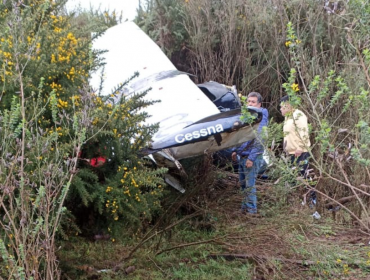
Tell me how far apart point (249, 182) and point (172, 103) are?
146cm

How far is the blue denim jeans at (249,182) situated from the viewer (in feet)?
19.8

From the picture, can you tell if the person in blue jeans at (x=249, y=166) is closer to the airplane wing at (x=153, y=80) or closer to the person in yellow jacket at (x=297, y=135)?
the person in yellow jacket at (x=297, y=135)

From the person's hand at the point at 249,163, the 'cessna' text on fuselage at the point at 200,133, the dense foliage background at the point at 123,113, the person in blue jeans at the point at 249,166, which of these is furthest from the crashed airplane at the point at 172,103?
the person's hand at the point at 249,163

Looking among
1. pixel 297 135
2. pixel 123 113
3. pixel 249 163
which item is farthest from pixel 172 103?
pixel 297 135

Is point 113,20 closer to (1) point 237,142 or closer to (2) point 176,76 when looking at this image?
(2) point 176,76

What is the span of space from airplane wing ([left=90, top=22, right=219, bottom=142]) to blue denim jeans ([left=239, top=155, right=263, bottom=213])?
833 mm

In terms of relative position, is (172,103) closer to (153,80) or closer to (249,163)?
(153,80)

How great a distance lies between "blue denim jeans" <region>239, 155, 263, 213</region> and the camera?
603 centimetres

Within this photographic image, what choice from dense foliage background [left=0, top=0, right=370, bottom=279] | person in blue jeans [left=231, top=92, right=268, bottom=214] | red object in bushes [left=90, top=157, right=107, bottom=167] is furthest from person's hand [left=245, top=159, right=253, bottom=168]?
red object in bushes [left=90, top=157, right=107, bottom=167]

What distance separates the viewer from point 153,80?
7438 millimetres

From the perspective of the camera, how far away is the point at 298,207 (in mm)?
5902

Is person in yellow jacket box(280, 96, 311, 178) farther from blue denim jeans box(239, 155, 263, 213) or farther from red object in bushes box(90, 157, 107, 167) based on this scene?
red object in bushes box(90, 157, 107, 167)

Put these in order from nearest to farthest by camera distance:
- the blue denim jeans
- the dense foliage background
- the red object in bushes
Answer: the dense foliage background
the red object in bushes
the blue denim jeans

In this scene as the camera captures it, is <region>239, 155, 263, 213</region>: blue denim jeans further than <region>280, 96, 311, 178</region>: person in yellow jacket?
Yes
